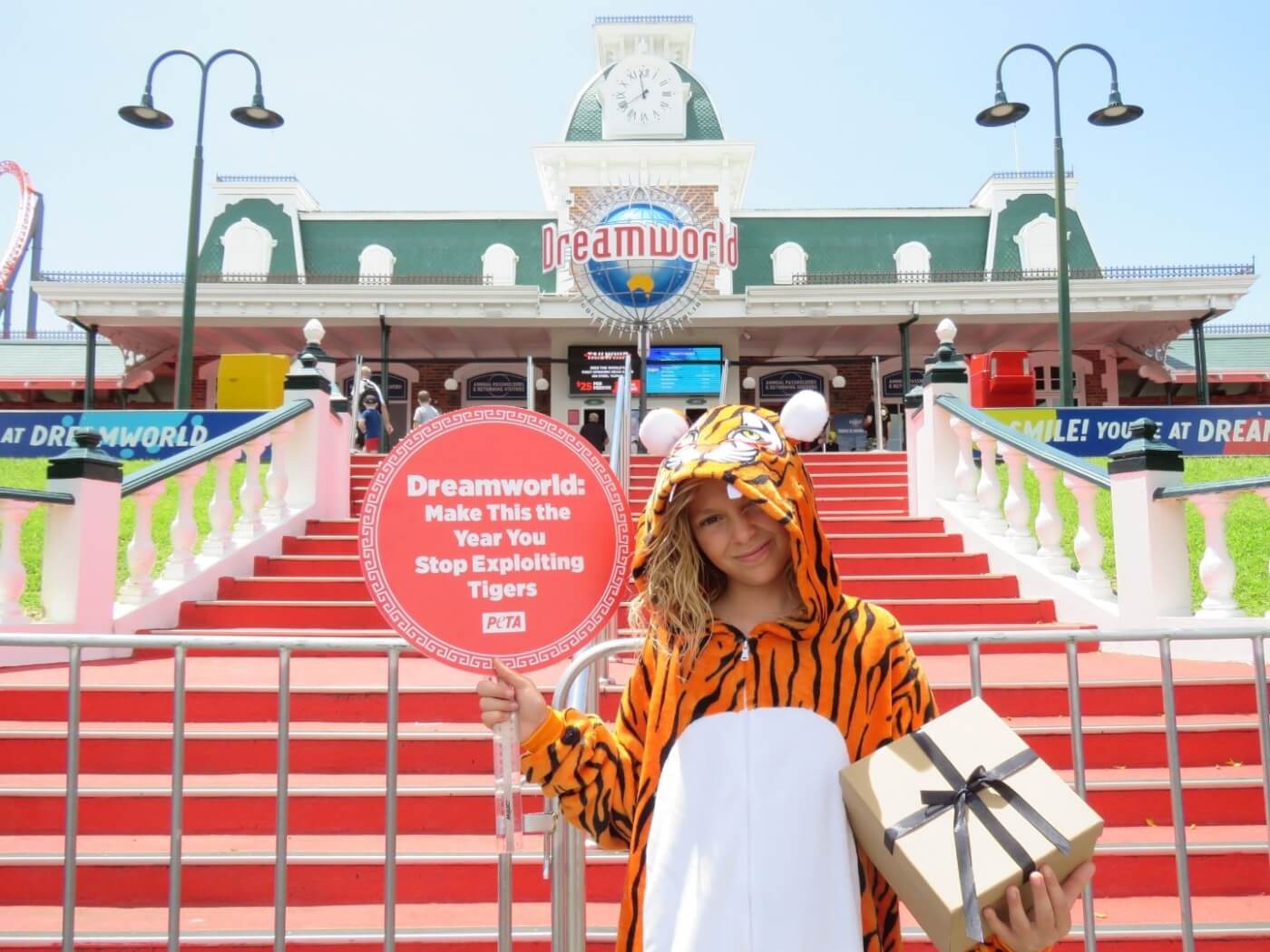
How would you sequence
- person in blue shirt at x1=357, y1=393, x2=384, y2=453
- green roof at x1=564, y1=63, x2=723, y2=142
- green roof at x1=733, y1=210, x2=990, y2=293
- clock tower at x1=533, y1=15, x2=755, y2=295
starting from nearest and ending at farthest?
1. person in blue shirt at x1=357, y1=393, x2=384, y2=453
2. clock tower at x1=533, y1=15, x2=755, y2=295
3. green roof at x1=733, y1=210, x2=990, y2=293
4. green roof at x1=564, y1=63, x2=723, y2=142

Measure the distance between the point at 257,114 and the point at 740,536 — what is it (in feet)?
47.9

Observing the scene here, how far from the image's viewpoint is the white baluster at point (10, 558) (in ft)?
18.0

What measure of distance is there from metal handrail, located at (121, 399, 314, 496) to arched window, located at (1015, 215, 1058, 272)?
19.2 meters

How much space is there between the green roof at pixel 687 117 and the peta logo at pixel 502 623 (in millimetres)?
21607

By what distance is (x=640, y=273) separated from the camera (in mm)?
Result: 13258

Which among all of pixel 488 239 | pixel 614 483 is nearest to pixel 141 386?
pixel 488 239

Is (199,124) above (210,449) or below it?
above

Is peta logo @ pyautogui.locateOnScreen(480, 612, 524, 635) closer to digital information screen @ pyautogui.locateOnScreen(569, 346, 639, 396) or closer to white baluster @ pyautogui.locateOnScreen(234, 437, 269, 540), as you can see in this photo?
white baluster @ pyautogui.locateOnScreen(234, 437, 269, 540)

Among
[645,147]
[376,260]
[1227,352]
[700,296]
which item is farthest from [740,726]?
[1227,352]

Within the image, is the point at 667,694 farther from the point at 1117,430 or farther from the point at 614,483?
the point at 1117,430

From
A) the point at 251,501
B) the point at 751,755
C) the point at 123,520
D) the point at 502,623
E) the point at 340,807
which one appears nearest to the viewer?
the point at 751,755

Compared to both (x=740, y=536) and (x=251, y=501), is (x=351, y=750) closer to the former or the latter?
(x=740, y=536)

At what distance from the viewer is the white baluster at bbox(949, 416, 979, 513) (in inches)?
303

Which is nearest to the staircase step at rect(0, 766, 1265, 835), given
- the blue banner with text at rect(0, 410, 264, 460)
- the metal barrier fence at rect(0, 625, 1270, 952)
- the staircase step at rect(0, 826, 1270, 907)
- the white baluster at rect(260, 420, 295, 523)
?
the staircase step at rect(0, 826, 1270, 907)
